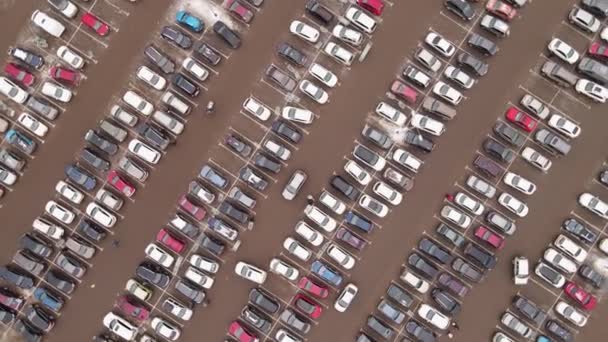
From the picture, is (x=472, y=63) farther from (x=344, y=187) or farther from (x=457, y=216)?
(x=344, y=187)

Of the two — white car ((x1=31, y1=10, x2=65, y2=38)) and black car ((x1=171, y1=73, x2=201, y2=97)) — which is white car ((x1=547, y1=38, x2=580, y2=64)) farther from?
white car ((x1=31, y1=10, x2=65, y2=38))

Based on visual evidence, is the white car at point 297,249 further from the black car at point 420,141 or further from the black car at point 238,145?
the black car at point 420,141

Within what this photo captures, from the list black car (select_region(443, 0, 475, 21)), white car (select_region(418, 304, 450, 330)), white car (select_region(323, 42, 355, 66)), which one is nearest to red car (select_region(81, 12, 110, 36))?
white car (select_region(323, 42, 355, 66))

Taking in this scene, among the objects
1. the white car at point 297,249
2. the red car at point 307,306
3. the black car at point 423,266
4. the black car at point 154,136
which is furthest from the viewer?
the black car at point 154,136

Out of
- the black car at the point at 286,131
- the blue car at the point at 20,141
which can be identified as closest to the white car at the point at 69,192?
the blue car at the point at 20,141

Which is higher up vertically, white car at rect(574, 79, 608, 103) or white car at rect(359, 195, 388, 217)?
white car at rect(574, 79, 608, 103)

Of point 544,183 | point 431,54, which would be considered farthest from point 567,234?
point 431,54

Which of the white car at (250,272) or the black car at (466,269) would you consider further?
the white car at (250,272)
